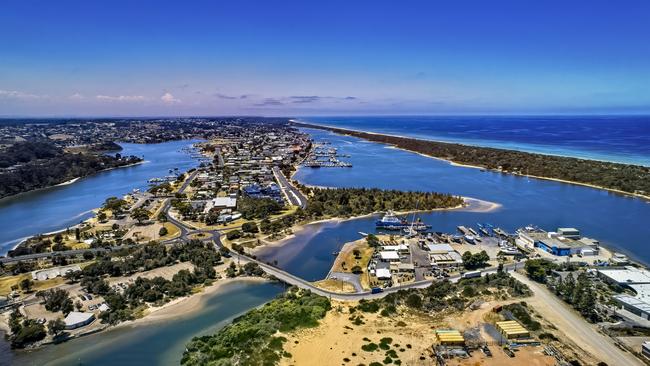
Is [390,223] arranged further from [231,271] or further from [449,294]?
[231,271]

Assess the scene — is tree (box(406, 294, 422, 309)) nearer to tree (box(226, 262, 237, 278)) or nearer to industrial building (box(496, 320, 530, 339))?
industrial building (box(496, 320, 530, 339))

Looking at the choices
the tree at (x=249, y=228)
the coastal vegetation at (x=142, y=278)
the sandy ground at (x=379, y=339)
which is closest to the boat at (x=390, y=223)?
the tree at (x=249, y=228)

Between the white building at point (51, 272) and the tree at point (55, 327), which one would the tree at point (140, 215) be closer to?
the white building at point (51, 272)

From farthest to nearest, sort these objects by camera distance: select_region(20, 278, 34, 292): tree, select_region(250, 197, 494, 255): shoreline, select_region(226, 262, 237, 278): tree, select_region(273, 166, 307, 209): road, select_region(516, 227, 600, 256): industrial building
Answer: select_region(273, 166, 307, 209): road
select_region(250, 197, 494, 255): shoreline
select_region(516, 227, 600, 256): industrial building
select_region(226, 262, 237, 278): tree
select_region(20, 278, 34, 292): tree

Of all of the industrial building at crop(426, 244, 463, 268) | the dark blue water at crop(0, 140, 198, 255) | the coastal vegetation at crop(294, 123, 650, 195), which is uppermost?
the coastal vegetation at crop(294, 123, 650, 195)

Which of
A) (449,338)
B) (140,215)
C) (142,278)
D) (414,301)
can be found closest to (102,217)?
(140,215)

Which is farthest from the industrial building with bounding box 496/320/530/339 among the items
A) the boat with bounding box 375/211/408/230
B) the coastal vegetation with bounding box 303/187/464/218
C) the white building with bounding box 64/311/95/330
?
the coastal vegetation with bounding box 303/187/464/218

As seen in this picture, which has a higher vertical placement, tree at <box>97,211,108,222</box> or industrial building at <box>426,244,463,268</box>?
tree at <box>97,211,108,222</box>
